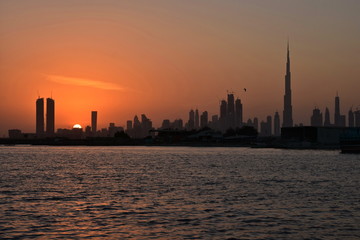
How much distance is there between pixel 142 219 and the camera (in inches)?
1460

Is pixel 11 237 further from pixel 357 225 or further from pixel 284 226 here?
pixel 357 225

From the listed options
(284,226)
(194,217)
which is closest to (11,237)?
(194,217)

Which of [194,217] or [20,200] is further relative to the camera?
[20,200]

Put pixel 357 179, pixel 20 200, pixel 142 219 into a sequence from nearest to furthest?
pixel 142 219
pixel 20 200
pixel 357 179

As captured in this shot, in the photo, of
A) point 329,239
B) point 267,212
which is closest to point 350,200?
point 267,212

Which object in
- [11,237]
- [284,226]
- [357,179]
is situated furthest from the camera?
[357,179]

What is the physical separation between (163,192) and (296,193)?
42.7 feet

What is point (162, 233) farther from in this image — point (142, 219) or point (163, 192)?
point (163, 192)

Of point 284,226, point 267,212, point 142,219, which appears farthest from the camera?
point 267,212

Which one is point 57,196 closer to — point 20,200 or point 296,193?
point 20,200

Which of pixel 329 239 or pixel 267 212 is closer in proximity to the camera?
pixel 329 239

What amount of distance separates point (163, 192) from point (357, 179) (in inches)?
1231

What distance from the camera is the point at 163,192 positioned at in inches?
2144

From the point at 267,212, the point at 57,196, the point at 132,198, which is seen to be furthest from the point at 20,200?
the point at 267,212
